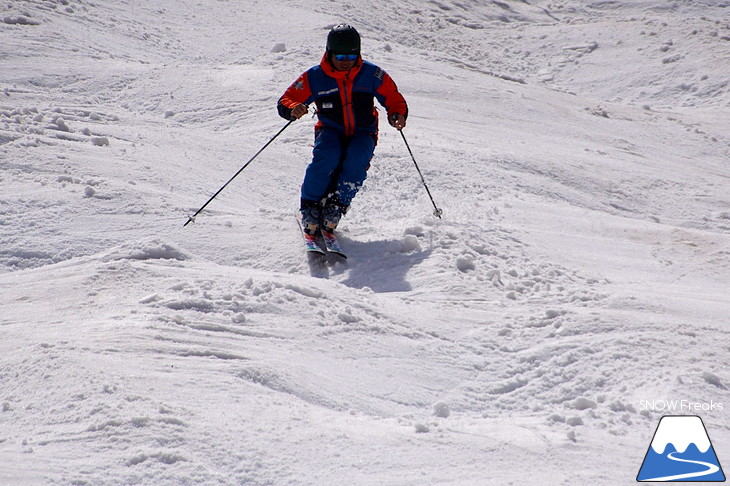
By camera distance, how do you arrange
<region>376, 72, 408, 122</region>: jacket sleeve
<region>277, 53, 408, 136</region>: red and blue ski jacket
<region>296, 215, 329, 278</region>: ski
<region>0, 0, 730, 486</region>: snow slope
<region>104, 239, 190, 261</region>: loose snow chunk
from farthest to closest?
<region>376, 72, 408, 122</region>: jacket sleeve < <region>277, 53, 408, 136</region>: red and blue ski jacket < <region>296, 215, 329, 278</region>: ski < <region>104, 239, 190, 261</region>: loose snow chunk < <region>0, 0, 730, 486</region>: snow slope

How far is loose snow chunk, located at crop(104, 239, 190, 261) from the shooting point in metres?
4.95

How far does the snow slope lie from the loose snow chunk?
0.02 m

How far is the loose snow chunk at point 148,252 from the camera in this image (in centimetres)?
495

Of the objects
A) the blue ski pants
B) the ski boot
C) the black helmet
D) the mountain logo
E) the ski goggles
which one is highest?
the black helmet

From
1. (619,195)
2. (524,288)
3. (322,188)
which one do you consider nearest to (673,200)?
(619,195)

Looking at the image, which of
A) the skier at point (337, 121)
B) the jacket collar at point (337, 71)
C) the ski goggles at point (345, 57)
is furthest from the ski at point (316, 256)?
the ski goggles at point (345, 57)

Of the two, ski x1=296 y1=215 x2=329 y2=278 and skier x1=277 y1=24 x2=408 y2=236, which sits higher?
skier x1=277 y1=24 x2=408 y2=236

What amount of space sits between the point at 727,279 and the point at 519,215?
1.66 meters

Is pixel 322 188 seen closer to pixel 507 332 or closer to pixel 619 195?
pixel 507 332

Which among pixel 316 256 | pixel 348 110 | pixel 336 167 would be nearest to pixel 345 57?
pixel 348 110

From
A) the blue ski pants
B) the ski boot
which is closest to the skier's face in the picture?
the blue ski pants

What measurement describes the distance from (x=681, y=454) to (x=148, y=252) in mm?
3457

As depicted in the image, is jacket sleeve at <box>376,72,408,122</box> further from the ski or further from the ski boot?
the ski

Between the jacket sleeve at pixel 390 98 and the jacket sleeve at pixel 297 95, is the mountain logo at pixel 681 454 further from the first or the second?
the jacket sleeve at pixel 297 95
